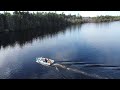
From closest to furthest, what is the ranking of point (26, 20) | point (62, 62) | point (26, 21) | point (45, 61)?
1. point (62, 62)
2. point (45, 61)
3. point (26, 20)
4. point (26, 21)

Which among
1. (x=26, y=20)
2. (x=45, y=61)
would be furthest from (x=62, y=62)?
(x=26, y=20)

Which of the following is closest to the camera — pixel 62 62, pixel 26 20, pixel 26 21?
pixel 62 62

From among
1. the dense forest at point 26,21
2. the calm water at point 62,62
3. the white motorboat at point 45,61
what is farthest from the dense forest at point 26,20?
the white motorboat at point 45,61

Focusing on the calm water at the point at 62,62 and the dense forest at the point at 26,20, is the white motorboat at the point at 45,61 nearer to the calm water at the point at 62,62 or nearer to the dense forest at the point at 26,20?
the calm water at the point at 62,62

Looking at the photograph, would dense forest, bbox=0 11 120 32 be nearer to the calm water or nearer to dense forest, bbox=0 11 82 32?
dense forest, bbox=0 11 82 32

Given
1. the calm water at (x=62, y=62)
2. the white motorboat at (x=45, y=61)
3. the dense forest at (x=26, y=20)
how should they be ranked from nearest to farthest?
the calm water at (x=62, y=62) < the white motorboat at (x=45, y=61) < the dense forest at (x=26, y=20)

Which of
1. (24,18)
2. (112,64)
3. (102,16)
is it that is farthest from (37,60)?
(102,16)

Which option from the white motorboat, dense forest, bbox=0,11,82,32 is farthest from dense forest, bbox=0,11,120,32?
the white motorboat

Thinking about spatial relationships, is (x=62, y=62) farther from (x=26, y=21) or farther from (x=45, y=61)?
(x=26, y=21)
